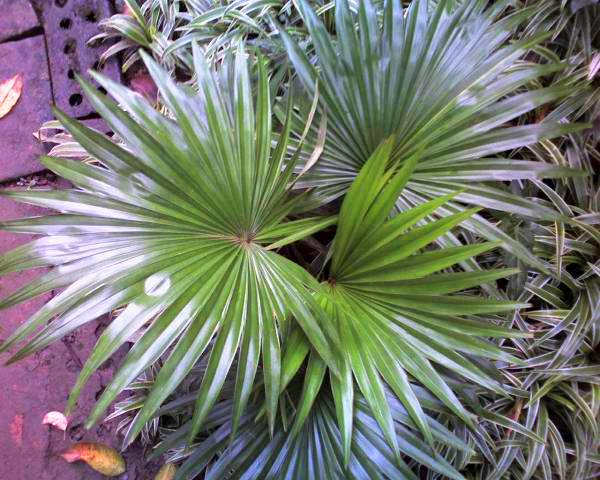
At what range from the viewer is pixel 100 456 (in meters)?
1.63

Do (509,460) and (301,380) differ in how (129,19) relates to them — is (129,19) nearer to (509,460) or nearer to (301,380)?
(301,380)

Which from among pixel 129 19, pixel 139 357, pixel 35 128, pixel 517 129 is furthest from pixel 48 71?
pixel 517 129

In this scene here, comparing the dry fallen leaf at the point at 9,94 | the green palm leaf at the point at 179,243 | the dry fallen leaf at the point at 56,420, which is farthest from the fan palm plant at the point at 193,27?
the dry fallen leaf at the point at 56,420

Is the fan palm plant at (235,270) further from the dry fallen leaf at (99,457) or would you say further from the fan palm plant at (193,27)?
the dry fallen leaf at (99,457)

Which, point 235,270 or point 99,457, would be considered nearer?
point 235,270

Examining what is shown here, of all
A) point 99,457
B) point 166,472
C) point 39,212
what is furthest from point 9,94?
point 166,472

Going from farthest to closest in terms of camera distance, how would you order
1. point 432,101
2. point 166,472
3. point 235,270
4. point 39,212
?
1. point 39,212
2. point 166,472
3. point 432,101
4. point 235,270

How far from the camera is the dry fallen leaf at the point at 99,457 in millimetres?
1620

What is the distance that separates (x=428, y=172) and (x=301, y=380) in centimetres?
57

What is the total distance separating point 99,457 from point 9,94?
1.48 meters

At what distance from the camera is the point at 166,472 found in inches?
62.1

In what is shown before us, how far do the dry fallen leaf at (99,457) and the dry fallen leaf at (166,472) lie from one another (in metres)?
0.14

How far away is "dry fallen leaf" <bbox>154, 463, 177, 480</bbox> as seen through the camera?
1.57 meters

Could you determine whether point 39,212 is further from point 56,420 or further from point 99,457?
point 99,457
